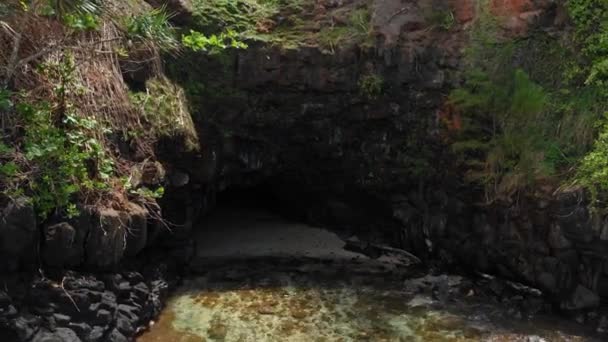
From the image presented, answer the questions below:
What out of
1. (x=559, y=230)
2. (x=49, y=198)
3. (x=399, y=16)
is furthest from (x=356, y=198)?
(x=49, y=198)

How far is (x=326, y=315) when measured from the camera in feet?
24.4

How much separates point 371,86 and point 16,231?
5194mm

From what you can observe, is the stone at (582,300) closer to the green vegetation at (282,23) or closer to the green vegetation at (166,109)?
the green vegetation at (282,23)

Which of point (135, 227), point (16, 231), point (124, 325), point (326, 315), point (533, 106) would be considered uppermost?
point (533, 106)

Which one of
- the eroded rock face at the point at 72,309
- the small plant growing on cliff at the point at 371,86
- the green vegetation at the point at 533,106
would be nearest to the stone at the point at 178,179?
the eroded rock face at the point at 72,309

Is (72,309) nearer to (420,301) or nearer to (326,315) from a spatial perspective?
(326,315)

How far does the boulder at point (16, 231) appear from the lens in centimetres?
577

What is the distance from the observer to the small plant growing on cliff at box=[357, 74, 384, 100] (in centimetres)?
916

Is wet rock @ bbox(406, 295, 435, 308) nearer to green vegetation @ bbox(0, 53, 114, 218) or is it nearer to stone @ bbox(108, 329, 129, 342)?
stone @ bbox(108, 329, 129, 342)

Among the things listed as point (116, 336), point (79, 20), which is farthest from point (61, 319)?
point (79, 20)

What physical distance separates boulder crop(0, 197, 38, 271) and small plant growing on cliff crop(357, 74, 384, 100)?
195 inches

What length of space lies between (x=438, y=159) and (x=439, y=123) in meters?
0.50

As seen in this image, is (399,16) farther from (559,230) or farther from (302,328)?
(302,328)

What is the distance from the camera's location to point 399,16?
9.34 metres
